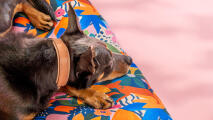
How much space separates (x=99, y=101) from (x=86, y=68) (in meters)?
0.34

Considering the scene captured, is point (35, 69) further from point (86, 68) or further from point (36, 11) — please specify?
point (36, 11)

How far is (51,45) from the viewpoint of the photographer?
4.26 feet

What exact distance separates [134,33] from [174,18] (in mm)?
613

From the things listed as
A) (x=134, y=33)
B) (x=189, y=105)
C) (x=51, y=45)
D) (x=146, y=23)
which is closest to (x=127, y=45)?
(x=134, y=33)

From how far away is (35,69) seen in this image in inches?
49.9

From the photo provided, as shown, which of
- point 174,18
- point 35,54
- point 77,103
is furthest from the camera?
point 174,18

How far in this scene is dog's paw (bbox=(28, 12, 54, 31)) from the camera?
2.00 m

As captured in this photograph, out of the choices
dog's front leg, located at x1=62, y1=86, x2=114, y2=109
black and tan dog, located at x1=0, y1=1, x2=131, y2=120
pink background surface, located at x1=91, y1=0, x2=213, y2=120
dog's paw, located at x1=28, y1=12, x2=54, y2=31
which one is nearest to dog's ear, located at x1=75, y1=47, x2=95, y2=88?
black and tan dog, located at x1=0, y1=1, x2=131, y2=120

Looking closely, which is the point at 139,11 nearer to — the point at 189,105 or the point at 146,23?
the point at 146,23

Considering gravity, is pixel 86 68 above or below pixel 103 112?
above

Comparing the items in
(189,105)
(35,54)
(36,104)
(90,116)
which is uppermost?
(35,54)

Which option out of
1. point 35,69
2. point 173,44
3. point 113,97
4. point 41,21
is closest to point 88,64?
point 35,69

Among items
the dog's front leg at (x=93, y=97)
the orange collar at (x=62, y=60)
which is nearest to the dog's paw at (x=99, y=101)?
the dog's front leg at (x=93, y=97)

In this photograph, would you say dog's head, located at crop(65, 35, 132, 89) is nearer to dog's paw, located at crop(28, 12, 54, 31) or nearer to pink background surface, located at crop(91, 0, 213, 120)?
dog's paw, located at crop(28, 12, 54, 31)
